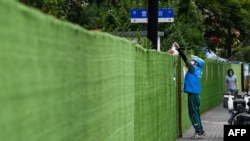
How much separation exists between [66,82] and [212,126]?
15.7m

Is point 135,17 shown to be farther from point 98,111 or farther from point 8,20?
point 8,20

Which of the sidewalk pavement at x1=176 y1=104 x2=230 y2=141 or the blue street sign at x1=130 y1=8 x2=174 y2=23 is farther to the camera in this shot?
the blue street sign at x1=130 y1=8 x2=174 y2=23

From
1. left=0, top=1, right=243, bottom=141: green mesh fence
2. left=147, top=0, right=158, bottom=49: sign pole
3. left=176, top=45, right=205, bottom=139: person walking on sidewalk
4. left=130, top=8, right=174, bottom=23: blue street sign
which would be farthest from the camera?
left=130, top=8, right=174, bottom=23: blue street sign

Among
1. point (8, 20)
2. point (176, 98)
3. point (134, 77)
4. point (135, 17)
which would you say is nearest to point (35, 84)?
point (8, 20)

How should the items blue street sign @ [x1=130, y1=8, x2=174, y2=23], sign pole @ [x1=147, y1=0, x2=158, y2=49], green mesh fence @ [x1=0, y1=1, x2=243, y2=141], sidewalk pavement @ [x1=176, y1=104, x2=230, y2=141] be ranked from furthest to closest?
blue street sign @ [x1=130, y1=8, x2=174, y2=23] < sign pole @ [x1=147, y1=0, x2=158, y2=49] < sidewalk pavement @ [x1=176, y1=104, x2=230, y2=141] < green mesh fence @ [x1=0, y1=1, x2=243, y2=141]

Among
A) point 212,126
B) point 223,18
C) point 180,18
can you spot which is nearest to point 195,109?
point 212,126

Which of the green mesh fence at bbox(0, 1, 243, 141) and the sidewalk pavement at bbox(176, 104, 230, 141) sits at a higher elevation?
the green mesh fence at bbox(0, 1, 243, 141)

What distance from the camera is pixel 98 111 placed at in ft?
21.6

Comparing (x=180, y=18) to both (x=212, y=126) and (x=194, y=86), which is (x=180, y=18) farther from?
(x=194, y=86)

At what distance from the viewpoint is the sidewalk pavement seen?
656 inches

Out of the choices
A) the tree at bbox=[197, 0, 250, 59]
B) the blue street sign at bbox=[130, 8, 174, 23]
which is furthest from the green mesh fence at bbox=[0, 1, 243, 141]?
the tree at bbox=[197, 0, 250, 59]

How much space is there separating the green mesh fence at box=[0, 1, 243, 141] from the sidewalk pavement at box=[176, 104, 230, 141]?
590 centimetres

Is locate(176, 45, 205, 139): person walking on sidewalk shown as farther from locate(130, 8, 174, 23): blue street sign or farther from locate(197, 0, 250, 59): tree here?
locate(197, 0, 250, 59): tree

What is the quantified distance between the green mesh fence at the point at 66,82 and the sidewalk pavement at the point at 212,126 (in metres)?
5.90
